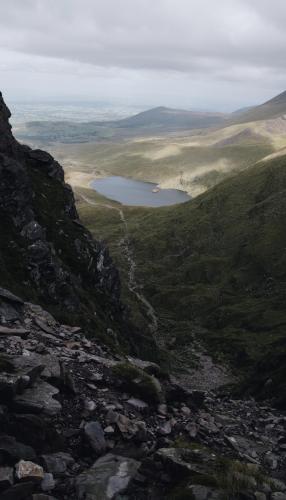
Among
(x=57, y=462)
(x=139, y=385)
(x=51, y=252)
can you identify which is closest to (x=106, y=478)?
(x=57, y=462)

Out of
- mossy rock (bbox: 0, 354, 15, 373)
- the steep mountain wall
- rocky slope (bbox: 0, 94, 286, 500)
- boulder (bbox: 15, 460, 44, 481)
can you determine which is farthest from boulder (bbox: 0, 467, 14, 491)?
the steep mountain wall

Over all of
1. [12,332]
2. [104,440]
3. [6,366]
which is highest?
[6,366]

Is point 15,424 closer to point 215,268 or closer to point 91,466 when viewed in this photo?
point 91,466

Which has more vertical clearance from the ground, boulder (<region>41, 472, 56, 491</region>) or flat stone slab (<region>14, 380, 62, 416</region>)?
flat stone slab (<region>14, 380, 62, 416</region>)

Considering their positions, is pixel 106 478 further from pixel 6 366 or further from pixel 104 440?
pixel 6 366

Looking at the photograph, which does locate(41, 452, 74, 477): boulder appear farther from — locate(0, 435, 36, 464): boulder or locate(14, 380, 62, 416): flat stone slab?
locate(14, 380, 62, 416): flat stone slab

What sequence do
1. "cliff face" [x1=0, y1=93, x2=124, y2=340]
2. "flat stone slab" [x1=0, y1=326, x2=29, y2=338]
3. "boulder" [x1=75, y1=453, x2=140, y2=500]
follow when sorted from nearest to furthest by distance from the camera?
"boulder" [x1=75, y1=453, x2=140, y2=500] → "flat stone slab" [x1=0, y1=326, x2=29, y2=338] → "cliff face" [x1=0, y1=93, x2=124, y2=340]
